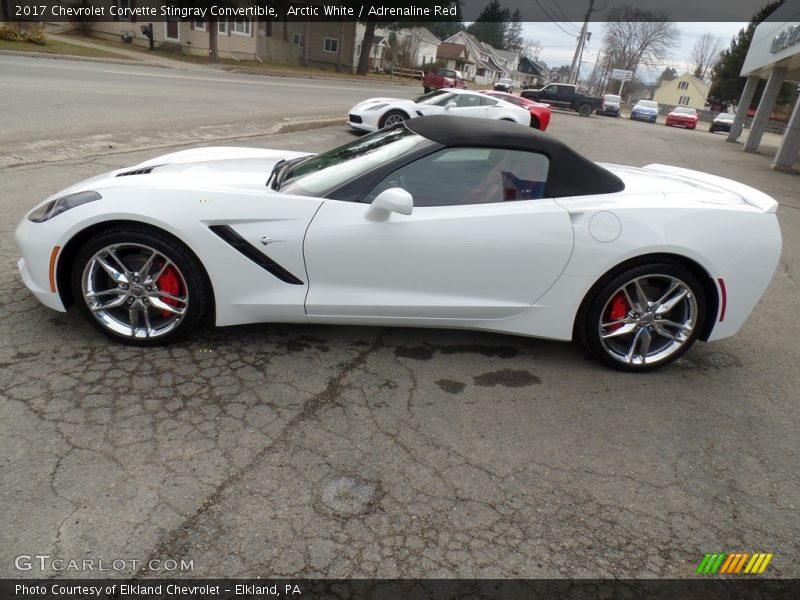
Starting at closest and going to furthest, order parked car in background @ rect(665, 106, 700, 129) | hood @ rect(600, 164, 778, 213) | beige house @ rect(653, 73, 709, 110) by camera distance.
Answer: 1. hood @ rect(600, 164, 778, 213)
2. parked car in background @ rect(665, 106, 700, 129)
3. beige house @ rect(653, 73, 709, 110)

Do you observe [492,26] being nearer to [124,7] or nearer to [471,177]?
[124,7]

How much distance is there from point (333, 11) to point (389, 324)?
160ft

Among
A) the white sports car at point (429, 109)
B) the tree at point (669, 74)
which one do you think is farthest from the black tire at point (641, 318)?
the tree at point (669, 74)

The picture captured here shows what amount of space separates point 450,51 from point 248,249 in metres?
89.9

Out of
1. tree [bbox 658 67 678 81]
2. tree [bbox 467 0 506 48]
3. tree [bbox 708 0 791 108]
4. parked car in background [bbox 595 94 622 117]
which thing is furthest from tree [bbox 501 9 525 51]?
parked car in background [bbox 595 94 622 117]

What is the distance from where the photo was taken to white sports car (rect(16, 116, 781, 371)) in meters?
2.90

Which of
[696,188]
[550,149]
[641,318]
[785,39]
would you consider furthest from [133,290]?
[785,39]

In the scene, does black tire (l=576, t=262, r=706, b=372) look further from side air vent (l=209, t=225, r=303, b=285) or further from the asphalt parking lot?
side air vent (l=209, t=225, r=303, b=285)

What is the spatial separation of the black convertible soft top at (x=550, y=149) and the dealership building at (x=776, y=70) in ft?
56.7

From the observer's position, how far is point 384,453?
2.46m

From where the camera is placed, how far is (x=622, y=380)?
330 centimetres

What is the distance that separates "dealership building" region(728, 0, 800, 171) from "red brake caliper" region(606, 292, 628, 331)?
17.3 metres

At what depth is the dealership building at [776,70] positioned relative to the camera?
16656mm

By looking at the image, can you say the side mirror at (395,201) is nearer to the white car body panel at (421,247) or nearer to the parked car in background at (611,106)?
the white car body panel at (421,247)
